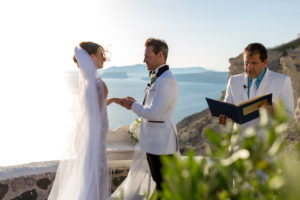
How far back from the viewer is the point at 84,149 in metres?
4.10

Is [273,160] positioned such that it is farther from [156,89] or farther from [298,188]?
[156,89]

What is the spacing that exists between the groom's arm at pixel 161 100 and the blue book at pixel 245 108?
0.49m

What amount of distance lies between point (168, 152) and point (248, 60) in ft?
4.20

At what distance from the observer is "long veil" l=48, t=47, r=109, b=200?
13.1 ft

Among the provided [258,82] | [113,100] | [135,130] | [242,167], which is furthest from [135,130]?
[242,167]

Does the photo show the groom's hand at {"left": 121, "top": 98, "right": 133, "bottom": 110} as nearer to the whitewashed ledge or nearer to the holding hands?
the holding hands

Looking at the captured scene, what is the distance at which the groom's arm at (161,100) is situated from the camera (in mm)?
3605

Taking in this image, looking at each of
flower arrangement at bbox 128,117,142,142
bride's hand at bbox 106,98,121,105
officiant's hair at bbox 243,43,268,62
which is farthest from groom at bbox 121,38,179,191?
flower arrangement at bbox 128,117,142,142

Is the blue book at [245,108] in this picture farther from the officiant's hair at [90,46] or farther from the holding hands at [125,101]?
the officiant's hair at [90,46]

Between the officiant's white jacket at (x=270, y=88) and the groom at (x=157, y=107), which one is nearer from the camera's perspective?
A: the officiant's white jacket at (x=270, y=88)

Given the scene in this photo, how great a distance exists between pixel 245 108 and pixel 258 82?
0.62m

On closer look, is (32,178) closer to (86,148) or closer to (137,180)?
(86,148)

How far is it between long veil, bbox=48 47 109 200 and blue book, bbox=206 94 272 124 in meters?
1.45

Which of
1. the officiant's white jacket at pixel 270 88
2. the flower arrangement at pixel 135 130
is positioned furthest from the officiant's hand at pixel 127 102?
the flower arrangement at pixel 135 130
